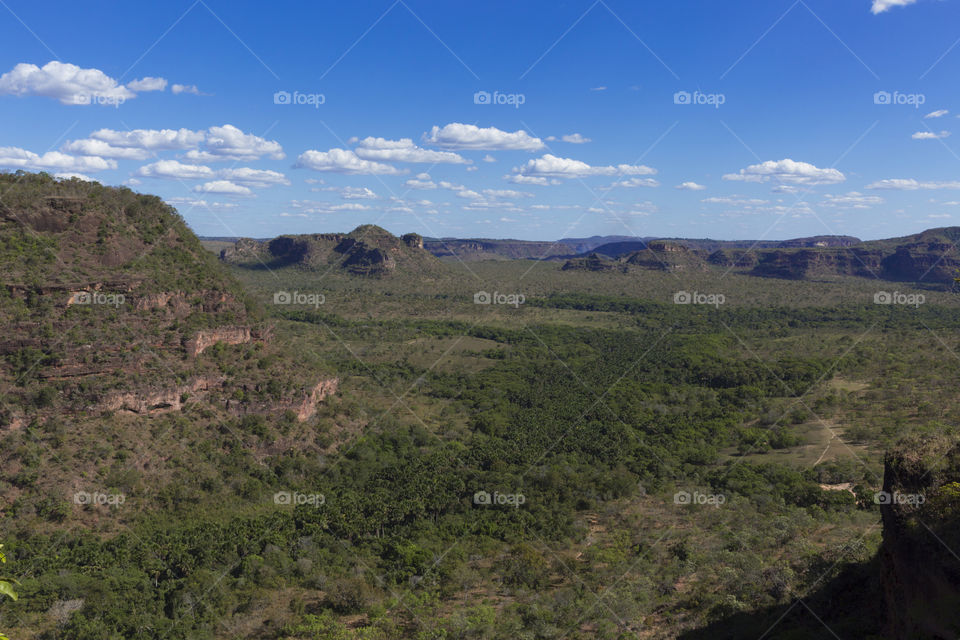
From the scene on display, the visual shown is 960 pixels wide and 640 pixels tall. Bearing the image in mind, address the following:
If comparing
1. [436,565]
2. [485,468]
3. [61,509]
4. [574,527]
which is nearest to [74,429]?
[61,509]

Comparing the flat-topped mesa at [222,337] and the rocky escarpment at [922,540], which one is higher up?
the flat-topped mesa at [222,337]

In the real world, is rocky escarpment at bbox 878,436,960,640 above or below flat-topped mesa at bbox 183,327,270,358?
below

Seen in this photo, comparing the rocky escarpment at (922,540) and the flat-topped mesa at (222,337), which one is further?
the flat-topped mesa at (222,337)

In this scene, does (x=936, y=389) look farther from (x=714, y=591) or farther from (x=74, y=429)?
(x=74, y=429)

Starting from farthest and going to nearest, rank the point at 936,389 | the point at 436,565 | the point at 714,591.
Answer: the point at 936,389, the point at 436,565, the point at 714,591

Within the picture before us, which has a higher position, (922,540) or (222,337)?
(222,337)

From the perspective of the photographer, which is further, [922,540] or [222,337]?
[222,337]

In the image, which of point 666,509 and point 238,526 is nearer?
point 238,526

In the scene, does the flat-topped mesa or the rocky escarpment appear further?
the flat-topped mesa
